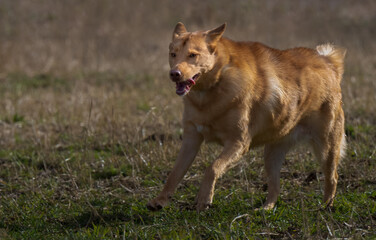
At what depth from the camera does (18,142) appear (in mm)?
7949

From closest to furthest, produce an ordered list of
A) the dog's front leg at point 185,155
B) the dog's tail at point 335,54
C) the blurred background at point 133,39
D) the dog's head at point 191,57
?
the dog's head at point 191,57 → the dog's front leg at point 185,155 → the dog's tail at point 335,54 → the blurred background at point 133,39

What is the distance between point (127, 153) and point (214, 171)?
250 centimetres

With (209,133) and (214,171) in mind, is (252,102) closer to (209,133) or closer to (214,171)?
(209,133)

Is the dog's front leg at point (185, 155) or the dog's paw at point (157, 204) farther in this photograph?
the dog's front leg at point (185, 155)

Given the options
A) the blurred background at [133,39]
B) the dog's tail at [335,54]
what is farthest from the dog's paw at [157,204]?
the blurred background at [133,39]

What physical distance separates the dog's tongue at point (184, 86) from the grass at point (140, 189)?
102 cm

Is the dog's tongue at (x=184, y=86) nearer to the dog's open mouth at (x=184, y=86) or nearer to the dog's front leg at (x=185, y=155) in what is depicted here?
A: the dog's open mouth at (x=184, y=86)

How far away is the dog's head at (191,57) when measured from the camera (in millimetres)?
4465

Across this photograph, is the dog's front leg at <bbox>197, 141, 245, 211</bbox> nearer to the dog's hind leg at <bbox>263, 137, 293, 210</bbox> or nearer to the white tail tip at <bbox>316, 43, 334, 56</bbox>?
the dog's hind leg at <bbox>263, 137, 293, 210</bbox>

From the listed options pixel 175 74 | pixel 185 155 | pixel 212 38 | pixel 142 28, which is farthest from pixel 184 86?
pixel 142 28

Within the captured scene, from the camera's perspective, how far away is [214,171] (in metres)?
4.68

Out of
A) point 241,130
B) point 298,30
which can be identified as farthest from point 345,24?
point 241,130

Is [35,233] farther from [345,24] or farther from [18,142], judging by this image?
[345,24]

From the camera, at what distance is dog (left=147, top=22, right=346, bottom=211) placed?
4699 mm
